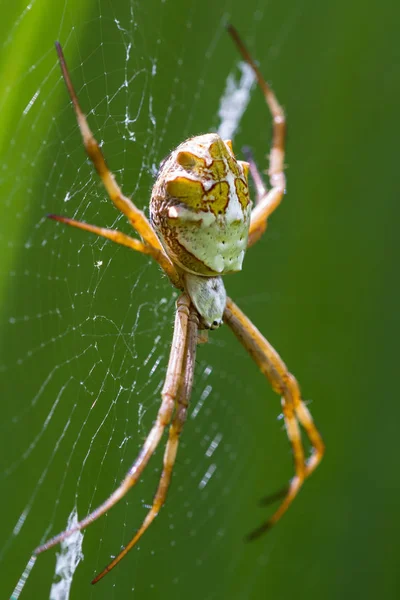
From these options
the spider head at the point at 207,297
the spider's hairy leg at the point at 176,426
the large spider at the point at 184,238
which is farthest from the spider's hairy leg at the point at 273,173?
the spider's hairy leg at the point at 176,426

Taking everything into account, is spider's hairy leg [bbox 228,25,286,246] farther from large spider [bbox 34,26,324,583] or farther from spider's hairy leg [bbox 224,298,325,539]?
spider's hairy leg [bbox 224,298,325,539]

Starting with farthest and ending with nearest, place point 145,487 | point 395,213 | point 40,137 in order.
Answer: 1. point 395,213
2. point 145,487
3. point 40,137

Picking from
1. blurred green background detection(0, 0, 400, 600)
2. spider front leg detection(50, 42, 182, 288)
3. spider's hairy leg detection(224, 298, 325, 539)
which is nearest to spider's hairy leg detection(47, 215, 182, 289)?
spider front leg detection(50, 42, 182, 288)

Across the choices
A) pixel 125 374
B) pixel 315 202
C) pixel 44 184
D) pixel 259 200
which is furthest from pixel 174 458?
pixel 315 202

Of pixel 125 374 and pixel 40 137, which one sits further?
pixel 125 374

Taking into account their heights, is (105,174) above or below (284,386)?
above

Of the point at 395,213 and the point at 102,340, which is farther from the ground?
the point at 102,340

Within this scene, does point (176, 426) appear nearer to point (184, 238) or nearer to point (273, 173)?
point (184, 238)

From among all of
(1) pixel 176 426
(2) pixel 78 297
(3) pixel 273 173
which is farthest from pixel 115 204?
(3) pixel 273 173

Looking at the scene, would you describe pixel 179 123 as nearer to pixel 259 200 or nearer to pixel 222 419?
pixel 259 200
